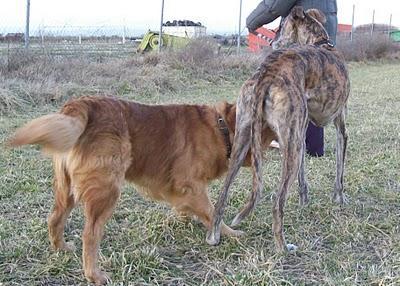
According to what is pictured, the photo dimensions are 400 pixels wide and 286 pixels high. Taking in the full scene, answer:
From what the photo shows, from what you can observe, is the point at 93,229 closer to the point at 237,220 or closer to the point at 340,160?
the point at 237,220

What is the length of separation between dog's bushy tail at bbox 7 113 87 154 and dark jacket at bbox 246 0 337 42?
2.98m

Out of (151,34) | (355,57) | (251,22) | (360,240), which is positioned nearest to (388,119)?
(251,22)

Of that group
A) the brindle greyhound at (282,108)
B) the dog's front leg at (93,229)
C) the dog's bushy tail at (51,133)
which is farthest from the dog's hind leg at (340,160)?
the dog's bushy tail at (51,133)

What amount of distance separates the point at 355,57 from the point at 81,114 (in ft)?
78.5

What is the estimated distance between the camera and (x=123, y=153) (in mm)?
3316

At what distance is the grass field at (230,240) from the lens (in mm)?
3180

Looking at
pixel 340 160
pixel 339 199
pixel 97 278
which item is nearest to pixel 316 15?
pixel 340 160

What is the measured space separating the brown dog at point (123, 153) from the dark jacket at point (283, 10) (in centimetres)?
182

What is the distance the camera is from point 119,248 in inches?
141

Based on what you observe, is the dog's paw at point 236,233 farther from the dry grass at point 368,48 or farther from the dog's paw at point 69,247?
the dry grass at point 368,48

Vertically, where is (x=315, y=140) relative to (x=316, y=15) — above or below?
below

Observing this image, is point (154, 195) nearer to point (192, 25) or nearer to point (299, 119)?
point (299, 119)

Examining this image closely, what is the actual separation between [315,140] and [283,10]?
155cm

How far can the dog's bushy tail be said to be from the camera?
278 cm
